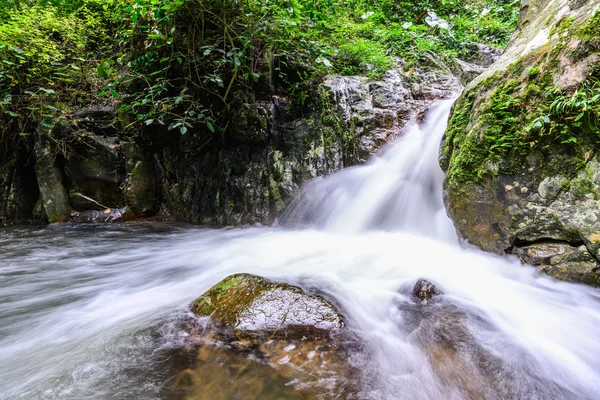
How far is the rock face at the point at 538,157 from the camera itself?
225cm

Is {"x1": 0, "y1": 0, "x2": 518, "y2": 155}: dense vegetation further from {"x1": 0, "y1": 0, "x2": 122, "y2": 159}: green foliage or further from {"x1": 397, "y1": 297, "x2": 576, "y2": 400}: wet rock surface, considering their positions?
{"x1": 397, "y1": 297, "x2": 576, "y2": 400}: wet rock surface

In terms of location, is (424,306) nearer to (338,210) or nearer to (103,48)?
(338,210)

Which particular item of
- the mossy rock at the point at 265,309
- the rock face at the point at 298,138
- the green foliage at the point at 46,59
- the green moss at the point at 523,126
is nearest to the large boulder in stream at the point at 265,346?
the mossy rock at the point at 265,309

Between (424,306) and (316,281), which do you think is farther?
(316,281)

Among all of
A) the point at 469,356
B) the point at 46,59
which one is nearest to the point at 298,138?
the point at 469,356

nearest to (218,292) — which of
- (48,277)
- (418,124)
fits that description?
(48,277)

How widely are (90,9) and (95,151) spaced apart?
341 centimetres

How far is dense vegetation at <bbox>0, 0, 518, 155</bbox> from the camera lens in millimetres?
4379

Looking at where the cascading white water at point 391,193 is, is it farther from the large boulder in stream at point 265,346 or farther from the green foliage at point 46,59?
the green foliage at point 46,59

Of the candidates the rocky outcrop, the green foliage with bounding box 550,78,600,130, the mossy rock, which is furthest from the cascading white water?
the rocky outcrop

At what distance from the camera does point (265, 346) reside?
5.82ft

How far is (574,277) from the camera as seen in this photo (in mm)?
2275

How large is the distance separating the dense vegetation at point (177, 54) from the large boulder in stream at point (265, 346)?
118 inches

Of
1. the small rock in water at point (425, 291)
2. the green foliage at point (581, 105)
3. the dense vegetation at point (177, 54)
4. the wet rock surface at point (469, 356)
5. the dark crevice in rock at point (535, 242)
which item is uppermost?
the dense vegetation at point (177, 54)
